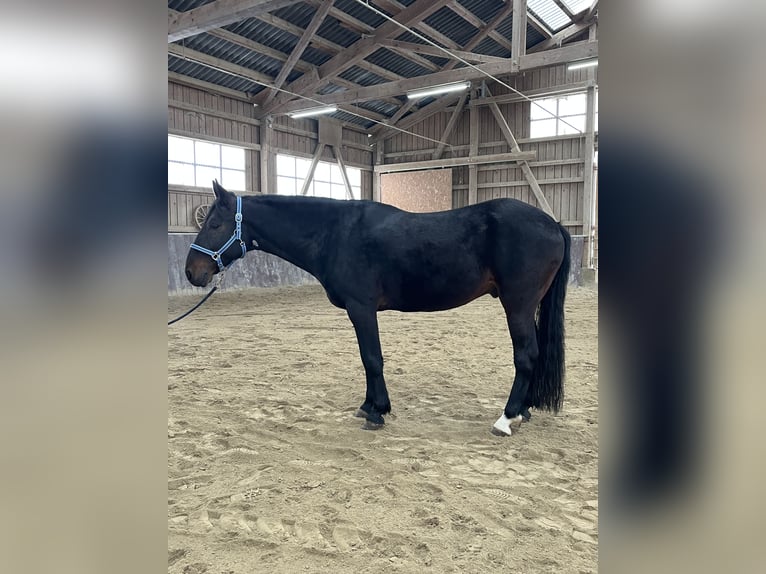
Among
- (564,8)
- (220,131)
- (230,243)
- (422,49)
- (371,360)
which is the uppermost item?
(564,8)

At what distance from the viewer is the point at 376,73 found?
12.9 m

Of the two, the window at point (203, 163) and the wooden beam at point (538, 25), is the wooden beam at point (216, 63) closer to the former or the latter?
the window at point (203, 163)

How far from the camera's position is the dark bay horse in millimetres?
2928

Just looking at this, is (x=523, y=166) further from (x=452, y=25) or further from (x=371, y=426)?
(x=371, y=426)

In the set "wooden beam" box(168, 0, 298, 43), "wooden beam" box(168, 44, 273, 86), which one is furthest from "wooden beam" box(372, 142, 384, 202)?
"wooden beam" box(168, 0, 298, 43)

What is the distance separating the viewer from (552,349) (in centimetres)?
306

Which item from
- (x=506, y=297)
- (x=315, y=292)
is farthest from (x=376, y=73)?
(x=506, y=297)

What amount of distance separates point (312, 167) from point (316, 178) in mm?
635

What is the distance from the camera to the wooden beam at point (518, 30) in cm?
791

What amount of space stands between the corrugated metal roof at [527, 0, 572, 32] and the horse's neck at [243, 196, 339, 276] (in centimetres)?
1149

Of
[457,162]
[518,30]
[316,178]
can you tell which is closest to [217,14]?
[518,30]

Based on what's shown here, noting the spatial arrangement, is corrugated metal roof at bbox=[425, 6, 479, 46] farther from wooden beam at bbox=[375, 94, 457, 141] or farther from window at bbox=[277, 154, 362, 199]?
window at bbox=[277, 154, 362, 199]

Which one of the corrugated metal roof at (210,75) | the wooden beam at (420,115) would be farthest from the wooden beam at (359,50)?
the wooden beam at (420,115)
